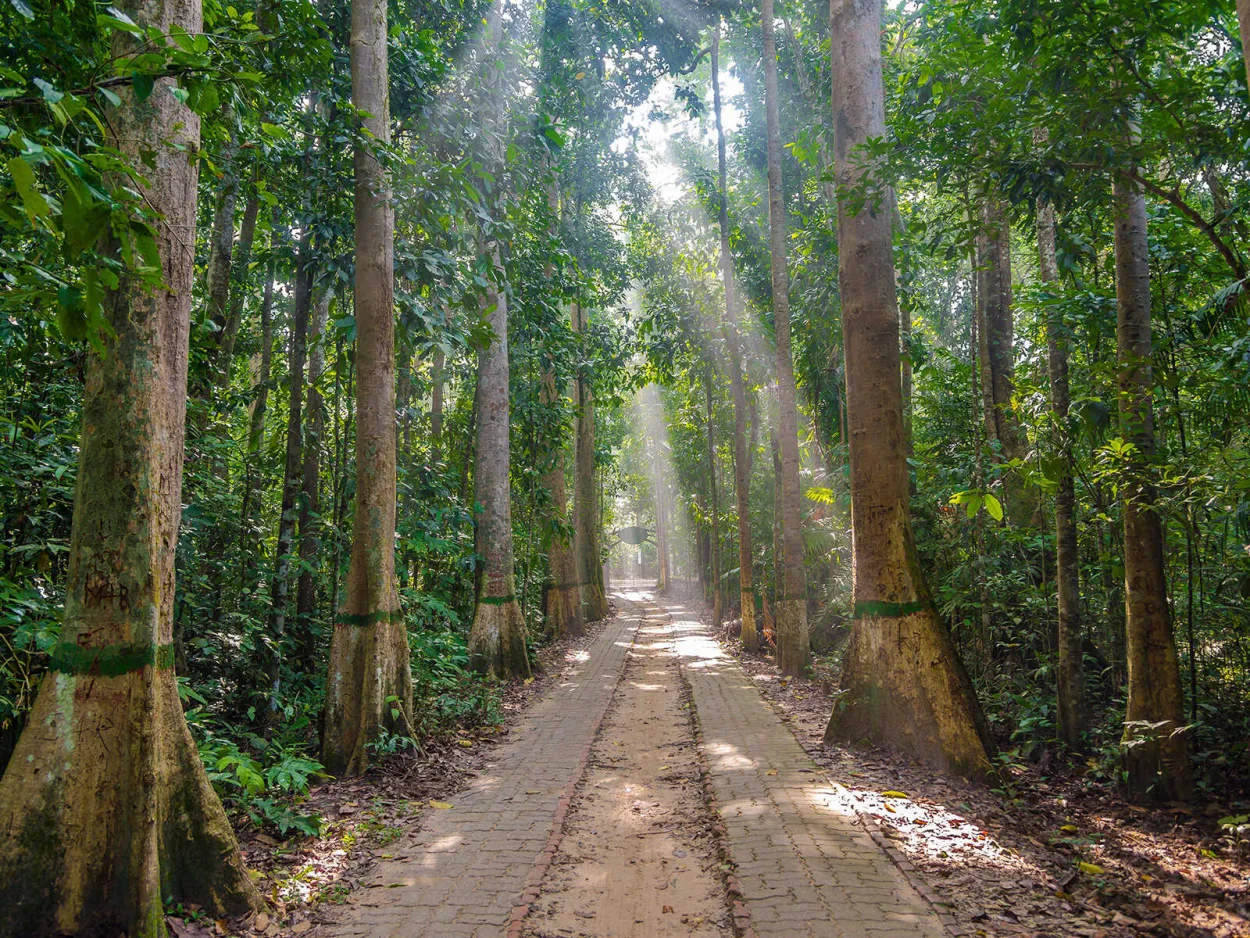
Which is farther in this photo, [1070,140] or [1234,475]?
[1070,140]

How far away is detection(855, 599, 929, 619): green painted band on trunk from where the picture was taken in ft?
23.0

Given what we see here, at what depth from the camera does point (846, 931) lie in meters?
3.63

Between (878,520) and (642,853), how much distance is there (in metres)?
3.95

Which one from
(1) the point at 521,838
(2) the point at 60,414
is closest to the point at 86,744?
(1) the point at 521,838

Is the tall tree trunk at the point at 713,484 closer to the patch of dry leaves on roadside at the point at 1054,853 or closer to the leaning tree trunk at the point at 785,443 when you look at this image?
the leaning tree trunk at the point at 785,443

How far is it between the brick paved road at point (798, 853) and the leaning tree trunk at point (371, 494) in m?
3.24

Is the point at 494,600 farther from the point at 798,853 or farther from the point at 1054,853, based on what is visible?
the point at 1054,853

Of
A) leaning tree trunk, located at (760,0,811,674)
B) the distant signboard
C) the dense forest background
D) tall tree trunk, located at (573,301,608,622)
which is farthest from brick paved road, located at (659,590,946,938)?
the distant signboard

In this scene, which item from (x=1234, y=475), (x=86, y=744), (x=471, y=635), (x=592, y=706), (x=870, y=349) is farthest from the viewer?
(x=471, y=635)

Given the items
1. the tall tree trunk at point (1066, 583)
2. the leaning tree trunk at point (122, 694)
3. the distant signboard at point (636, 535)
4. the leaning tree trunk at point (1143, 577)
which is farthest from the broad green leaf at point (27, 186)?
the distant signboard at point (636, 535)

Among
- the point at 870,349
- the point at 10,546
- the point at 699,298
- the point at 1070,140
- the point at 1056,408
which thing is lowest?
the point at 10,546

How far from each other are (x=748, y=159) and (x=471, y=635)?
13052mm

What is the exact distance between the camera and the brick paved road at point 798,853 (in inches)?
148

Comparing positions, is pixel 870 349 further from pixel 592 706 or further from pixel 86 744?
pixel 86 744
